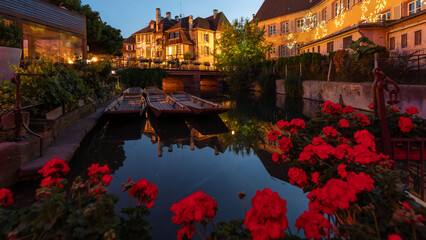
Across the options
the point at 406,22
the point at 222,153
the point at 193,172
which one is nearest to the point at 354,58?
the point at 406,22

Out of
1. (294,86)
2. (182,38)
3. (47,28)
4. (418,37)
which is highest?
(182,38)

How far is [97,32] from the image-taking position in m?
27.3

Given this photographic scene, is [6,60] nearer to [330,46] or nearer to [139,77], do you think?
[330,46]

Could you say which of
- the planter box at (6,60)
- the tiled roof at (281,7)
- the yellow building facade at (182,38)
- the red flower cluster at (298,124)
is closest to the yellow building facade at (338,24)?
the tiled roof at (281,7)

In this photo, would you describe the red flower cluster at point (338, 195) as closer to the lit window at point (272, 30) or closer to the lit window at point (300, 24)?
the lit window at point (300, 24)

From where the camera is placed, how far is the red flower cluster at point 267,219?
1182mm

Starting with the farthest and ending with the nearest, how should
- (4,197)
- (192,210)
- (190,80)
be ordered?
(190,80) < (4,197) < (192,210)

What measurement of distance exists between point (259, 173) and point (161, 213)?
2343 mm

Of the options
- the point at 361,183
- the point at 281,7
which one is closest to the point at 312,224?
the point at 361,183

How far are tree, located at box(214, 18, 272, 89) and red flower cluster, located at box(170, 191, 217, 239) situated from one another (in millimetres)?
28343

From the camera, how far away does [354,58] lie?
45.8 feet

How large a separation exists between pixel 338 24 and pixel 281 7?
37.5ft

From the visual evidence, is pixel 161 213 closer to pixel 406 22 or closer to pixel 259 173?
pixel 259 173

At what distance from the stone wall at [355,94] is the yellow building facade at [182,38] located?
31.6 metres
